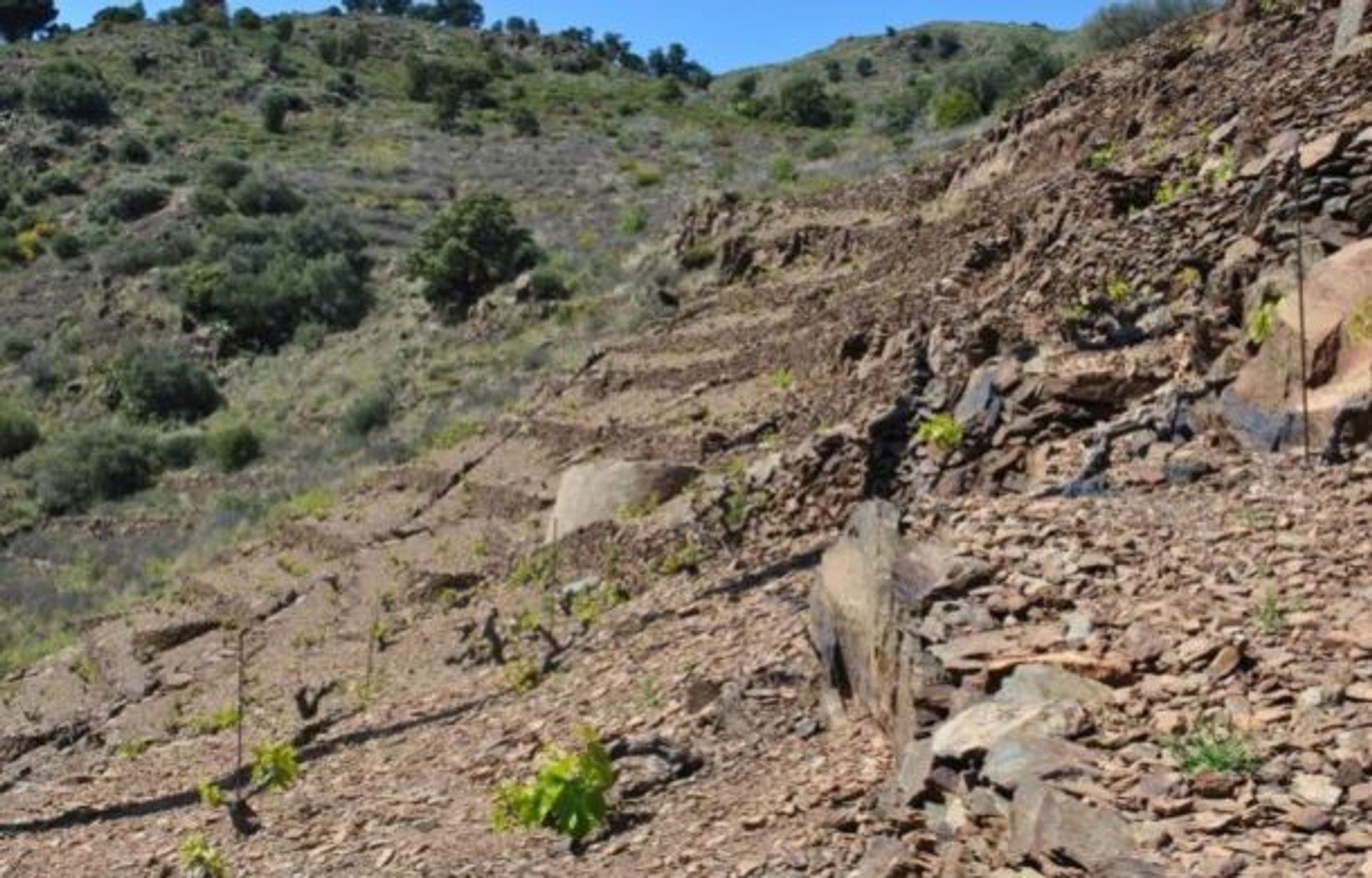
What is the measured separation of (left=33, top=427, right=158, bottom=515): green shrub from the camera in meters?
27.4

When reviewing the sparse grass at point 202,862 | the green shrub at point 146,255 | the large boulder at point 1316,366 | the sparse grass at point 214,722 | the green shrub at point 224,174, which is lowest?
the sparse grass at point 214,722

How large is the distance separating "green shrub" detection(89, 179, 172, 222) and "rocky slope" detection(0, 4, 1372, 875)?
→ 26999mm

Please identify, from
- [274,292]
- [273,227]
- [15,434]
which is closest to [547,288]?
[274,292]

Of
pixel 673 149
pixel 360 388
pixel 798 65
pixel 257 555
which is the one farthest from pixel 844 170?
pixel 798 65

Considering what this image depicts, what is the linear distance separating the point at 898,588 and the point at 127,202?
4221cm

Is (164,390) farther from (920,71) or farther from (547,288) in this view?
(920,71)

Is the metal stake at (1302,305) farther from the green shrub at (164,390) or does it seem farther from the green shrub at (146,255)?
the green shrub at (146,255)

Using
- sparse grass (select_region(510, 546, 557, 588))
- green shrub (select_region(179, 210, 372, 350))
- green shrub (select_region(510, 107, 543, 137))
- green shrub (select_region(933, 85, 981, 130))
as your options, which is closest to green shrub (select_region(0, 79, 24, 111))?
green shrub (select_region(510, 107, 543, 137))

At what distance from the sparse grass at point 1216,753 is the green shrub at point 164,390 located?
3018 centimetres

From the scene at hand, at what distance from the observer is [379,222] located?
41.8 metres

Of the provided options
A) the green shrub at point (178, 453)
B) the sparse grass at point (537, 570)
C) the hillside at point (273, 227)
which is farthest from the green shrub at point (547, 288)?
the sparse grass at point (537, 570)

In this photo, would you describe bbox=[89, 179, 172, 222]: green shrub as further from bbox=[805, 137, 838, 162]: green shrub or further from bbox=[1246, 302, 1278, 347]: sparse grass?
bbox=[1246, 302, 1278, 347]: sparse grass

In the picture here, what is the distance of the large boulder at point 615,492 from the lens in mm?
14445

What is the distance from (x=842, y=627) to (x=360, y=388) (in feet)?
77.9
